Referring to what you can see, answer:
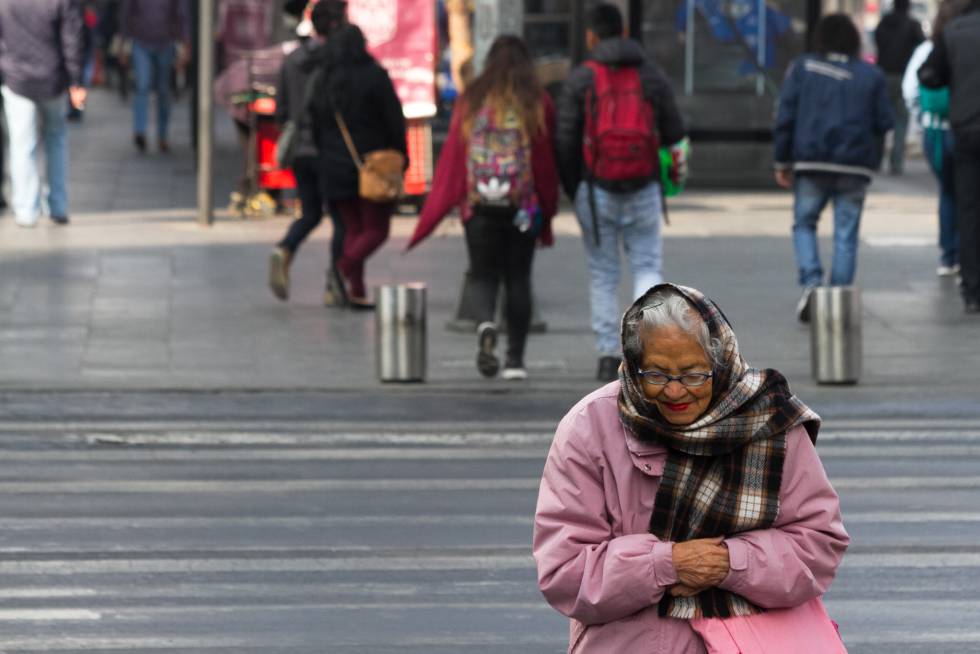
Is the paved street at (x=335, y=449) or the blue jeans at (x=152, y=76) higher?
the blue jeans at (x=152, y=76)

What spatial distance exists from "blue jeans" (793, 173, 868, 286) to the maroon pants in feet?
7.76

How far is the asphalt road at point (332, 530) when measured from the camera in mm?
6355

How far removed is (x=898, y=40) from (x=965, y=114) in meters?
9.75

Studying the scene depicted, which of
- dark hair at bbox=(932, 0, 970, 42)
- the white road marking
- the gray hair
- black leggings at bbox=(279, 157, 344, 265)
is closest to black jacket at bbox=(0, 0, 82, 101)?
black leggings at bbox=(279, 157, 344, 265)

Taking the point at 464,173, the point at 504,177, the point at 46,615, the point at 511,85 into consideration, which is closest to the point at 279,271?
the point at 464,173

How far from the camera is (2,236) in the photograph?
646 inches

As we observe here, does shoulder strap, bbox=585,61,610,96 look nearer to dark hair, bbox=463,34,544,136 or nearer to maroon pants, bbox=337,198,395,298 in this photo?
dark hair, bbox=463,34,544,136

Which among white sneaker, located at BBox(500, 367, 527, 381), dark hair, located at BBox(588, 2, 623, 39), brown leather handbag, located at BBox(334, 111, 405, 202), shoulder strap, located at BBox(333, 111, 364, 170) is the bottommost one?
white sneaker, located at BBox(500, 367, 527, 381)

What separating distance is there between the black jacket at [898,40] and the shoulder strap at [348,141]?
420 inches

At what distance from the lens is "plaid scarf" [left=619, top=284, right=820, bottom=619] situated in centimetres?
379

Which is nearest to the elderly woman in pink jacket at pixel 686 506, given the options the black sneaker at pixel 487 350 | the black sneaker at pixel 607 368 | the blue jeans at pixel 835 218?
the black sneaker at pixel 487 350

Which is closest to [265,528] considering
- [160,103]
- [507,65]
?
[507,65]

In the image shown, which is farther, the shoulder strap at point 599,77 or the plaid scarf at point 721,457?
the shoulder strap at point 599,77

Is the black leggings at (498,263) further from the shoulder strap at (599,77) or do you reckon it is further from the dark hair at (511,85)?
the shoulder strap at (599,77)
